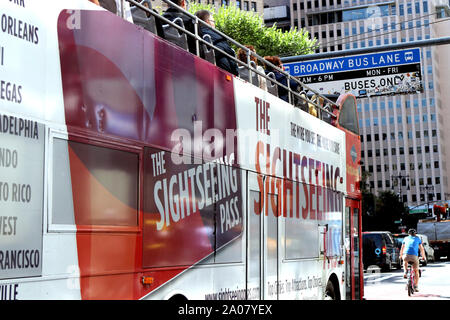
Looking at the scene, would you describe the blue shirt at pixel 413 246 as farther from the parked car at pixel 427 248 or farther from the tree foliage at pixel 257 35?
the tree foliage at pixel 257 35

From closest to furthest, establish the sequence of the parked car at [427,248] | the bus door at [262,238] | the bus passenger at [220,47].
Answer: the bus passenger at [220,47] → the bus door at [262,238] → the parked car at [427,248]

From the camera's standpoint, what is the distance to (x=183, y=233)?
6.23m

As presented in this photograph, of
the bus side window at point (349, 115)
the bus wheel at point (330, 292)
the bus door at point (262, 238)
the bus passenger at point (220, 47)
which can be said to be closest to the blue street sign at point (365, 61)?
the bus side window at point (349, 115)

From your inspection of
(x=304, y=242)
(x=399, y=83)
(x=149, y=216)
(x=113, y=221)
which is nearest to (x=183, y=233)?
(x=149, y=216)

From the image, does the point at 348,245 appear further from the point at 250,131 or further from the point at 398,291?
the point at 398,291

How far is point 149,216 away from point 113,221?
55cm

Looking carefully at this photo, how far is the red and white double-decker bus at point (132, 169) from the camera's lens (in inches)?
171

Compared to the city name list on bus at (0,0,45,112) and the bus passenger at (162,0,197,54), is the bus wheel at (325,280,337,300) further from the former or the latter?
the city name list on bus at (0,0,45,112)

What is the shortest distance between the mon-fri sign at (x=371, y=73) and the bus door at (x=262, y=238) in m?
10.6

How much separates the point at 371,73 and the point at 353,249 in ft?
24.9

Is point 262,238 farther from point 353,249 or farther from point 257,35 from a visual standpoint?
point 257,35

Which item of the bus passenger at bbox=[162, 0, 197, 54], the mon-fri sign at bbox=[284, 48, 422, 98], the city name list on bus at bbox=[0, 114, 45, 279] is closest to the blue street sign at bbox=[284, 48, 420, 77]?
the mon-fri sign at bbox=[284, 48, 422, 98]

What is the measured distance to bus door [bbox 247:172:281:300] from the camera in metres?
7.76

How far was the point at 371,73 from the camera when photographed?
18562 millimetres
